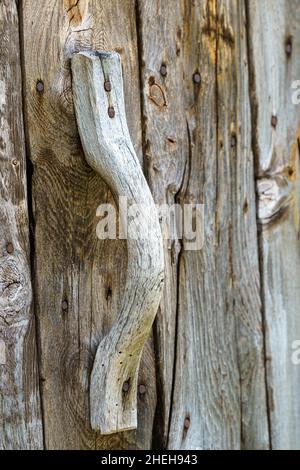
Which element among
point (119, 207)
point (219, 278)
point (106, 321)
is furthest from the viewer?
point (219, 278)

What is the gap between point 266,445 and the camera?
1.67 m

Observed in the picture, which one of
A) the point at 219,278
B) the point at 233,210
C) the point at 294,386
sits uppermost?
the point at 233,210

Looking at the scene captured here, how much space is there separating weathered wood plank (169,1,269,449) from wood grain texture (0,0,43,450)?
315 millimetres

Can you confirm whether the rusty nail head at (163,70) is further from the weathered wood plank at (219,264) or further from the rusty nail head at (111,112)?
the rusty nail head at (111,112)

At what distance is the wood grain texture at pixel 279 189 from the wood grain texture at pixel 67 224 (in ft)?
1.01

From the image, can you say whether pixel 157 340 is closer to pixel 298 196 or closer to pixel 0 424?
pixel 0 424

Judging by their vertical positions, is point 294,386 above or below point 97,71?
below

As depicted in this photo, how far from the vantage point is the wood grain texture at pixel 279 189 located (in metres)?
1.65

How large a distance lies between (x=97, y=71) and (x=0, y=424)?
0.66 metres

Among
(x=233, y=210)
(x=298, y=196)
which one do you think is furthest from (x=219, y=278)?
(x=298, y=196)

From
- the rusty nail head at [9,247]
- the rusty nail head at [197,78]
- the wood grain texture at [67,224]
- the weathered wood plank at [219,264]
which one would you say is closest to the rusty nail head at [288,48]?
the weathered wood plank at [219,264]

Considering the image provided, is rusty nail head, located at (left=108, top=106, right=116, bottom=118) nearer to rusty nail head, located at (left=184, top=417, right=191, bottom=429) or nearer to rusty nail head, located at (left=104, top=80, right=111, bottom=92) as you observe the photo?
rusty nail head, located at (left=104, top=80, right=111, bottom=92)

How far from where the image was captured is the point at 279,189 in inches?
65.7

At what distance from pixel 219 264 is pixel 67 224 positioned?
1.12 feet
